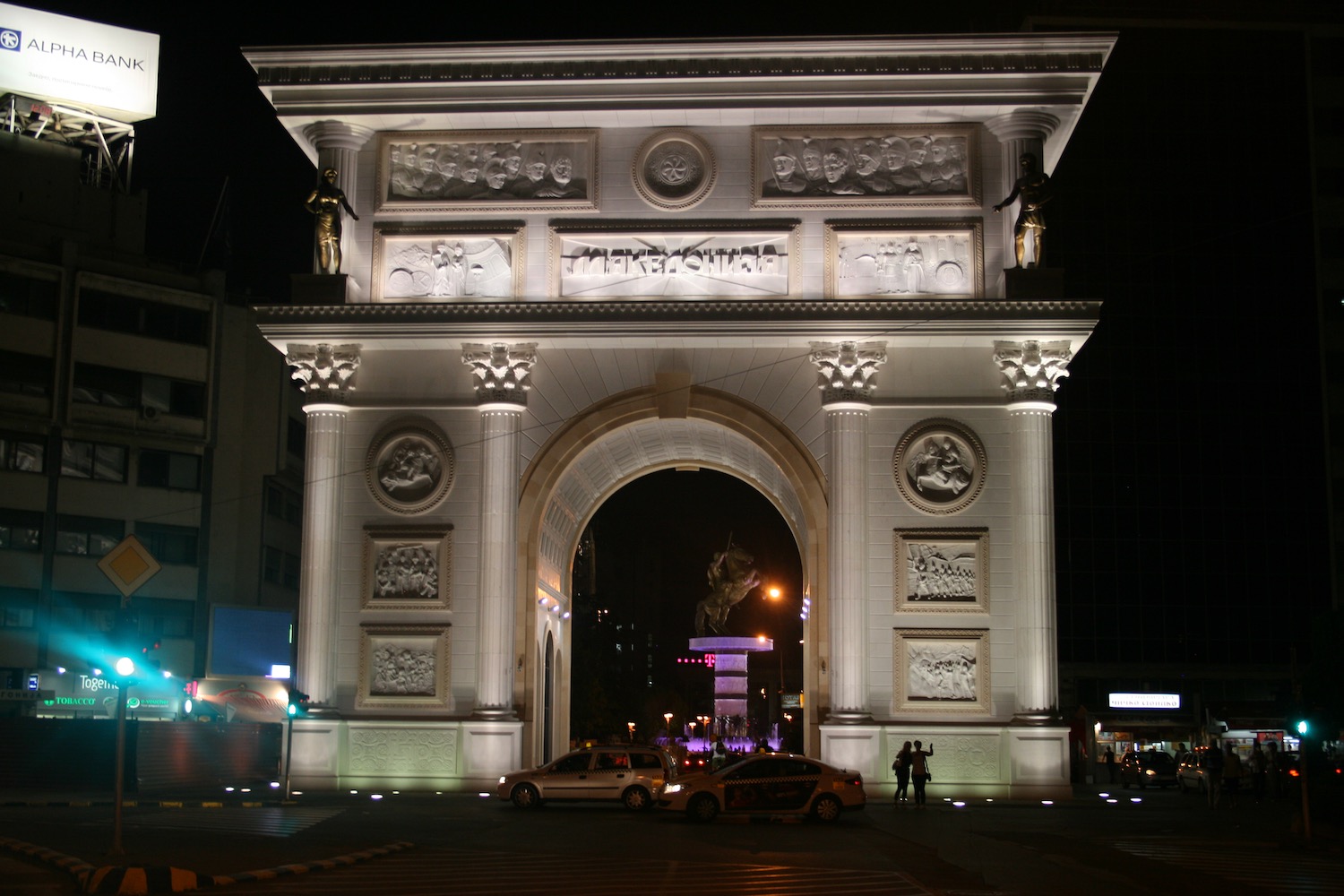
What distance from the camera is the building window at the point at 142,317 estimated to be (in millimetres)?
66500

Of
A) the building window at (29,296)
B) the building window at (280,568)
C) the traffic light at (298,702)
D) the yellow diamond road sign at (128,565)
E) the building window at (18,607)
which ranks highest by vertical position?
the building window at (29,296)

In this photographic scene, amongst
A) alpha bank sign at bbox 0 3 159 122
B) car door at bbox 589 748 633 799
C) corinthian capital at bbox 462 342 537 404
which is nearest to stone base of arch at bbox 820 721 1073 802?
car door at bbox 589 748 633 799

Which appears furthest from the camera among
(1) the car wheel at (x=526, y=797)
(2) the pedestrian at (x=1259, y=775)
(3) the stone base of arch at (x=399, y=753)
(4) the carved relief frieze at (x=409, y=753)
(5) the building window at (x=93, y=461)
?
(5) the building window at (x=93, y=461)

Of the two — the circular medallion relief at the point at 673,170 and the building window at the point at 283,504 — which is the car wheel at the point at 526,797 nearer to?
the circular medallion relief at the point at 673,170

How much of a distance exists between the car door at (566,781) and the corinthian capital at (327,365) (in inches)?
458

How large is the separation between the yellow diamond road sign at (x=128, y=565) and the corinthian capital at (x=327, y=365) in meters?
18.2

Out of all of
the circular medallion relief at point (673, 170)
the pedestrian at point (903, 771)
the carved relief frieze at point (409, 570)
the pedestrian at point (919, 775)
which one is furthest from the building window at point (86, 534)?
the pedestrian at point (919, 775)

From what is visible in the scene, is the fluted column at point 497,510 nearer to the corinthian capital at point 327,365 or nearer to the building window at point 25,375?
the corinthian capital at point 327,365

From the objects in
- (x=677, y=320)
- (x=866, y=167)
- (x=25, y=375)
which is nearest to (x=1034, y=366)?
(x=866, y=167)

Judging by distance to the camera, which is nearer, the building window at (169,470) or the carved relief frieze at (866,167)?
the carved relief frieze at (866,167)

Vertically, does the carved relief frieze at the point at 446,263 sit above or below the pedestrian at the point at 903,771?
above

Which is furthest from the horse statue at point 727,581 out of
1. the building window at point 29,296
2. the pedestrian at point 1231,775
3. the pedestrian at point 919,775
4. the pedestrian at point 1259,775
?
the building window at point 29,296

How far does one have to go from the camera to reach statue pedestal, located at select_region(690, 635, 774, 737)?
196 ft

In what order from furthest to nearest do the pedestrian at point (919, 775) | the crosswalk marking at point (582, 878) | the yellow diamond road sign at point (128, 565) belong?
the pedestrian at point (919, 775) < the yellow diamond road sign at point (128, 565) < the crosswalk marking at point (582, 878)
